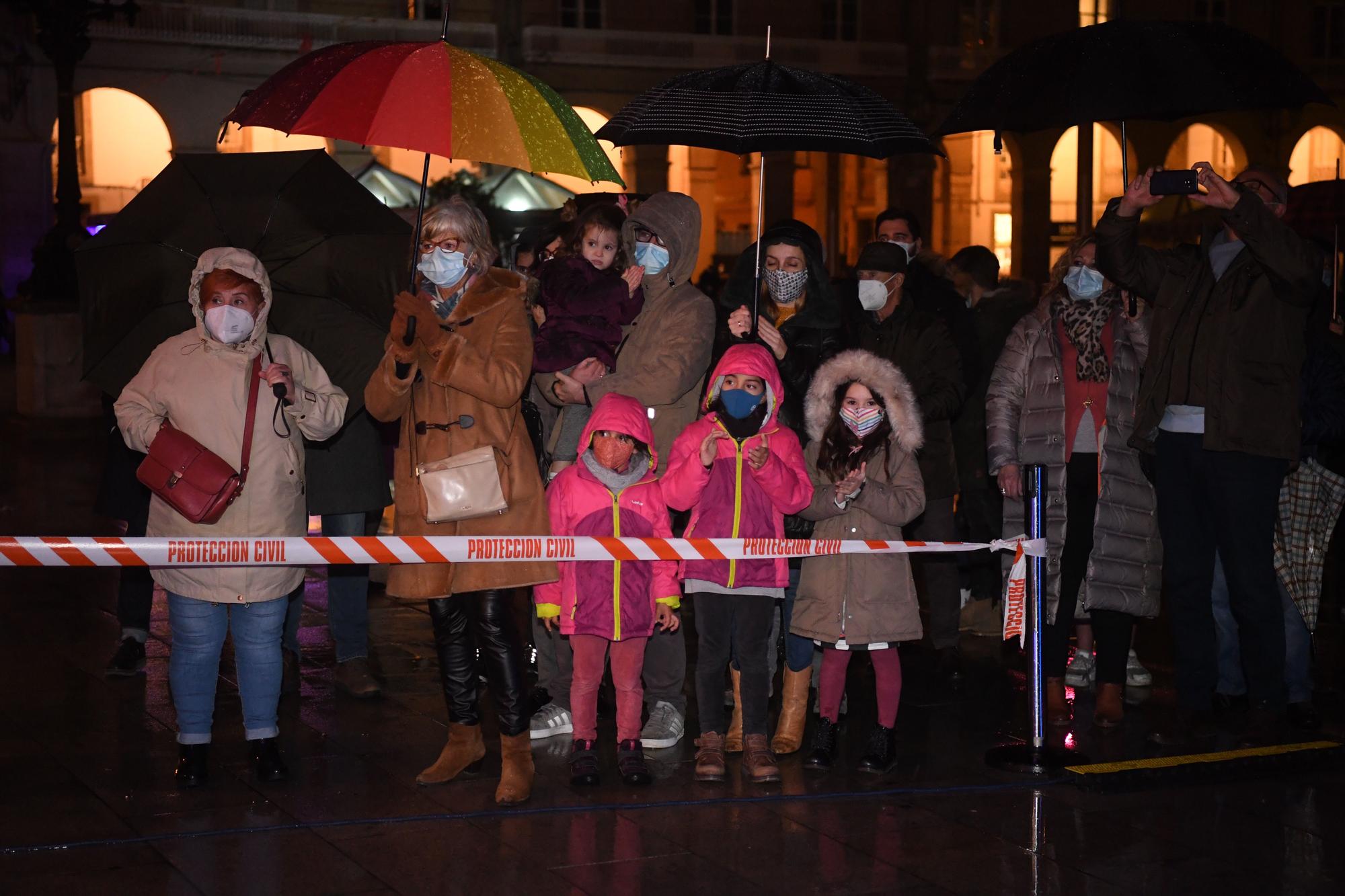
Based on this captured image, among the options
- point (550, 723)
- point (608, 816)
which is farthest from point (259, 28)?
point (608, 816)

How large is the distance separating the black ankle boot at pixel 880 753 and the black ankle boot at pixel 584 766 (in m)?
1.04

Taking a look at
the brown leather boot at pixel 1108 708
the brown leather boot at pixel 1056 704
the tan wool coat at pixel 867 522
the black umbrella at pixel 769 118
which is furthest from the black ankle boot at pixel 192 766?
the brown leather boot at pixel 1108 708

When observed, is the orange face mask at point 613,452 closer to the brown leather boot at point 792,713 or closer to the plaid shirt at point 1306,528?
the brown leather boot at point 792,713

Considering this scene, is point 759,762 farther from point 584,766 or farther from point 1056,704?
point 1056,704

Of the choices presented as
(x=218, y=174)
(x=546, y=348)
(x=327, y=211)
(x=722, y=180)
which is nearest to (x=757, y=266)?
(x=546, y=348)

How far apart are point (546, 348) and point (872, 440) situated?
1.38 meters

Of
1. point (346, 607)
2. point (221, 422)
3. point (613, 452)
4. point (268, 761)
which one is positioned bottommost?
point (268, 761)

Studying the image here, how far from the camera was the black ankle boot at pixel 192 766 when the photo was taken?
18.9 ft

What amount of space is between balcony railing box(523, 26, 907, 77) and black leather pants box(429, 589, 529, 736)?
27.6 m

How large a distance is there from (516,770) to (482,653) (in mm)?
463

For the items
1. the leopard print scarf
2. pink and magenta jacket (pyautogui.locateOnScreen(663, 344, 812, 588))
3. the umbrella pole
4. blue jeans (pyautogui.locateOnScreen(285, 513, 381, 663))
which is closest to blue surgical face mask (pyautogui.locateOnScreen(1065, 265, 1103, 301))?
the leopard print scarf

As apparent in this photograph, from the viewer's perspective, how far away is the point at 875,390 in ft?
20.6

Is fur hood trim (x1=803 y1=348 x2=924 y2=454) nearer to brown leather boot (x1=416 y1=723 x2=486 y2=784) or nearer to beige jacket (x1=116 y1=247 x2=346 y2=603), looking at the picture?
brown leather boot (x1=416 y1=723 x2=486 y2=784)

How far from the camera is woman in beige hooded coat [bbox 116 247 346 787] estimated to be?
5738mm
